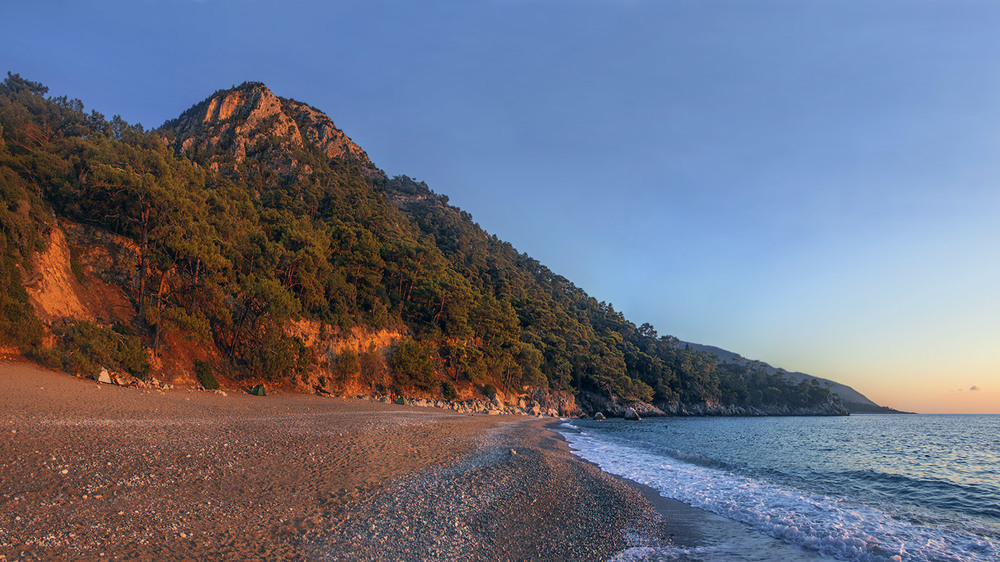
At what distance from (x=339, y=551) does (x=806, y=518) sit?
38.5 ft

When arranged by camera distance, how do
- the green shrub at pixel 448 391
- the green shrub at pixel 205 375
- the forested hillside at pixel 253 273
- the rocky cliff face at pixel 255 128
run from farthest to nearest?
1. the rocky cliff face at pixel 255 128
2. the green shrub at pixel 448 391
3. the green shrub at pixel 205 375
4. the forested hillside at pixel 253 273

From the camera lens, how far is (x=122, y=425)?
12906mm

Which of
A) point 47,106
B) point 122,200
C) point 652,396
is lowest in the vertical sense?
point 652,396

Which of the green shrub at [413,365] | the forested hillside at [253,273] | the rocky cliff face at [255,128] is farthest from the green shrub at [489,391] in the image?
the rocky cliff face at [255,128]

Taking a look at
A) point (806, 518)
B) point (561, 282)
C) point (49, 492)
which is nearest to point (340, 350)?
point (49, 492)

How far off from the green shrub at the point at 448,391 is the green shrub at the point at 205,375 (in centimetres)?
2690

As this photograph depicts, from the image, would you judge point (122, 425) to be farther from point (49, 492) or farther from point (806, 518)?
point (806, 518)

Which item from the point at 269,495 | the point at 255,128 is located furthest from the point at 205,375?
the point at 255,128

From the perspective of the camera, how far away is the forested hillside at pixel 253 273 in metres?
25.9

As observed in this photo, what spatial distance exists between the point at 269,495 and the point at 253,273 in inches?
1266

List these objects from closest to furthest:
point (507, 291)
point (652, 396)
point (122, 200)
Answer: point (122, 200)
point (507, 291)
point (652, 396)

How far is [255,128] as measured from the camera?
85062 millimetres

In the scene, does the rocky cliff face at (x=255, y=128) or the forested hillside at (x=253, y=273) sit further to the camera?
the rocky cliff face at (x=255, y=128)

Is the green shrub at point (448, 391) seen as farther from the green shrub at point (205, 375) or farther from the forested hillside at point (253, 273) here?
the green shrub at point (205, 375)
